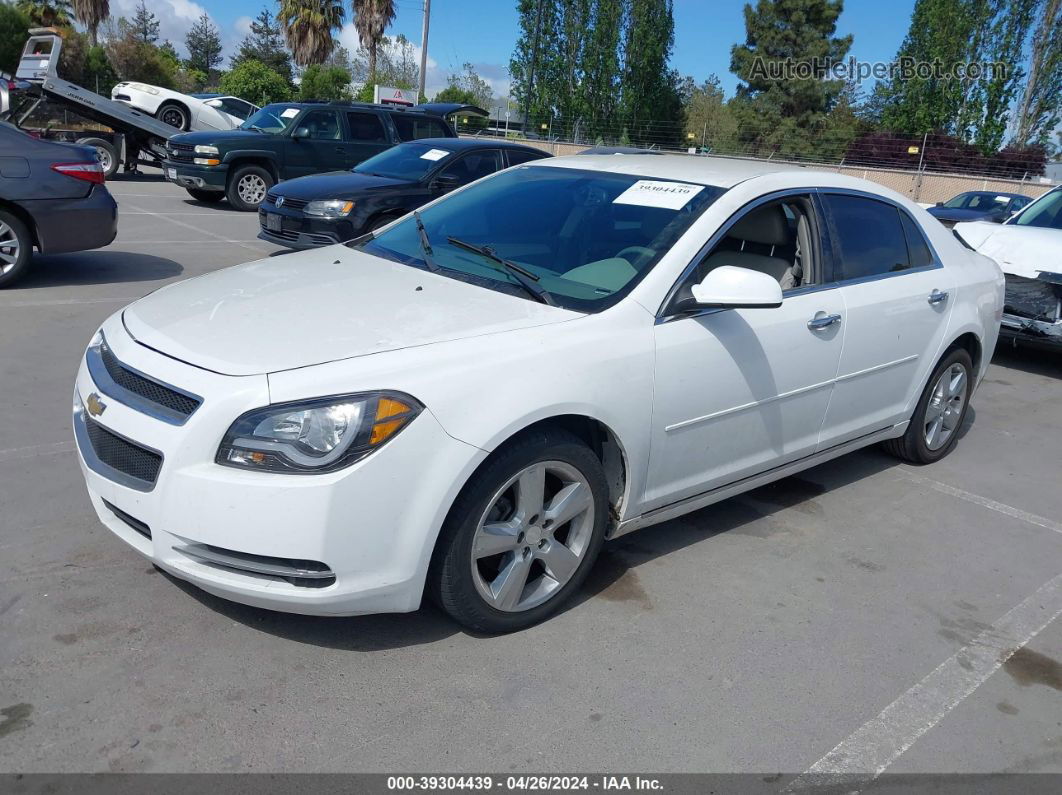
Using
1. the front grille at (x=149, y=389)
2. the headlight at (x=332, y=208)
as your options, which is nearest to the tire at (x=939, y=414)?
the front grille at (x=149, y=389)

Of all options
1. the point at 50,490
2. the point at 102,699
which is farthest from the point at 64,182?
the point at 102,699

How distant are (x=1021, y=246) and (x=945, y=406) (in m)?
3.49

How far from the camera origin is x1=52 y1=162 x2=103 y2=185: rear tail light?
7.74 m

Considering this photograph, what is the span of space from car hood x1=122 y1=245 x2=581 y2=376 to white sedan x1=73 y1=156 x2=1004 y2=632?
0.04 ft

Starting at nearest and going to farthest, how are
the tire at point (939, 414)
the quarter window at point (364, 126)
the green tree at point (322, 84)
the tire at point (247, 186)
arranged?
the tire at point (939, 414) → the tire at point (247, 186) → the quarter window at point (364, 126) → the green tree at point (322, 84)

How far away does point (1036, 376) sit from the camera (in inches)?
313

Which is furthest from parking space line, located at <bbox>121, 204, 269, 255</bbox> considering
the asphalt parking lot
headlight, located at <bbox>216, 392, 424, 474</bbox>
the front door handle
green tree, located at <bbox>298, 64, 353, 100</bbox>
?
green tree, located at <bbox>298, 64, 353, 100</bbox>

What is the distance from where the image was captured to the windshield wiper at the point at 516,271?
3439 millimetres

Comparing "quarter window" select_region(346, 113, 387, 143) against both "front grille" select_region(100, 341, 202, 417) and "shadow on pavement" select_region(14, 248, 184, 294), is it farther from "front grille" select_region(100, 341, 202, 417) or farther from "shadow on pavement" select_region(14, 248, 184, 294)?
"front grille" select_region(100, 341, 202, 417)

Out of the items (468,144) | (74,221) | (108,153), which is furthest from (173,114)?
(74,221)

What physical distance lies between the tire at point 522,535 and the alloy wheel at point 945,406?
8.99ft

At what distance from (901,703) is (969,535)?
67.8 inches

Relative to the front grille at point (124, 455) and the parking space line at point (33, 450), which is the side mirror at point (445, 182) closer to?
the parking space line at point (33, 450)

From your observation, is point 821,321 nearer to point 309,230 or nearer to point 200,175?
point 309,230
